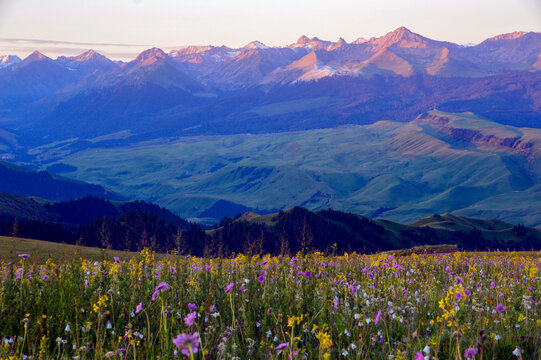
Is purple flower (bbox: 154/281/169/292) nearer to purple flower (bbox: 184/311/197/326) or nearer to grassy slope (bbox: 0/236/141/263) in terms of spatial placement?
purple flower (bbox: 184/311/197/326)

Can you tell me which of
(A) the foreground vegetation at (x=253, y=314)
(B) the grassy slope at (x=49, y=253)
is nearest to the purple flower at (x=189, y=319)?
(A) the foreground vegetation at (x=253, y=314)

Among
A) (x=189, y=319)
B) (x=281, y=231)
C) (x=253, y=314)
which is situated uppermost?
(x=281, y=231)

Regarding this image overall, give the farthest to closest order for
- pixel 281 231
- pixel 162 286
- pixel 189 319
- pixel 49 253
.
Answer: pixel 281 231 < pixel 49 253 < pixel 162 286 < pixel 189 319

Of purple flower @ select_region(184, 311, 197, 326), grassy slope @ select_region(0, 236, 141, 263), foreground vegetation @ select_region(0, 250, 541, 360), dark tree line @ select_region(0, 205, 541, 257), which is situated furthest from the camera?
dark tree line @ select_region(0, 205, 541, 257)

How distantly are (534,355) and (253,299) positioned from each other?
15.1 ft

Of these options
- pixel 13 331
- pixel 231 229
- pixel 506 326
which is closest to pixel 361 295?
pixel 506 326

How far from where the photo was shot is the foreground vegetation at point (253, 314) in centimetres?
661

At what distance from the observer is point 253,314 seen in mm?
8688

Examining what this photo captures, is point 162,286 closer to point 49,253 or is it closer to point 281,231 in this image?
point 49,253

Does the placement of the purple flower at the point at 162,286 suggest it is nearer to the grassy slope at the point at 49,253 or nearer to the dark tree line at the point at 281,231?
the grassy slope at the point at 49,253

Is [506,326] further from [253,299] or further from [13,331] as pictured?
[13,331]

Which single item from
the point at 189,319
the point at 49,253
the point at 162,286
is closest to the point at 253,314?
the point at 162,286

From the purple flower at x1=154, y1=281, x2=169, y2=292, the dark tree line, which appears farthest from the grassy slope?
the dark tree line

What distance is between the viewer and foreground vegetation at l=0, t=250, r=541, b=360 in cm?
661
